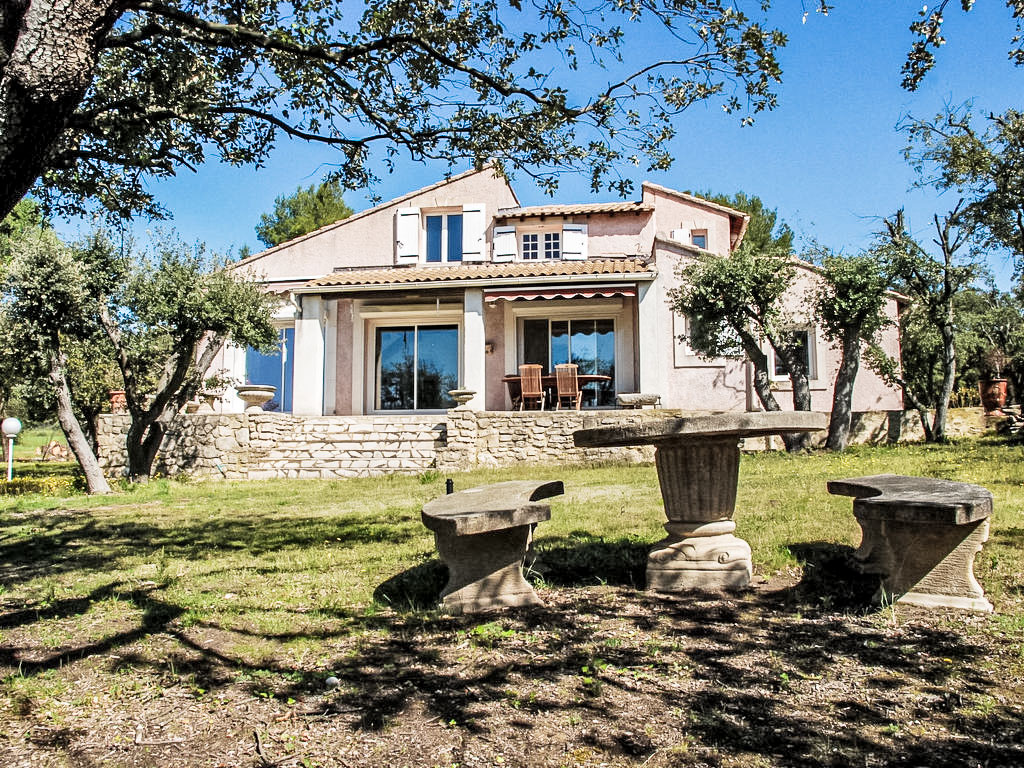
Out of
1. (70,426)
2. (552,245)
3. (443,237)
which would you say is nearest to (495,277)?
(552,245)

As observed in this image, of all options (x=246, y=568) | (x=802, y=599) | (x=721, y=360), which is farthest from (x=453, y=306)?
(x=802, y=599)

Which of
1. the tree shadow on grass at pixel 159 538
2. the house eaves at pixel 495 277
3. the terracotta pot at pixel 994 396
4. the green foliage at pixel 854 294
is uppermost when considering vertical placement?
the house eaves at pixel 495 277

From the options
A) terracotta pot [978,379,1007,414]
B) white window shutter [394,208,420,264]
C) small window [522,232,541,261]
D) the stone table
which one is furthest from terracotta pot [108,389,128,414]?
terracotta pot [978,379,1007,414]

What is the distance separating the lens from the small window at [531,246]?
66.6 ft

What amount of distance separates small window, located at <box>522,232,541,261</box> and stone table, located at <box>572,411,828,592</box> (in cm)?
1651

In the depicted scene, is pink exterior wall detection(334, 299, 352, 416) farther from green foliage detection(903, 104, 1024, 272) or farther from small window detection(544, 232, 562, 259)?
green foliage detection(903, 104, 1024, 272)

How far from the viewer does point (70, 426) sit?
10.7 meters

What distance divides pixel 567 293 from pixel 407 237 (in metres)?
6.24

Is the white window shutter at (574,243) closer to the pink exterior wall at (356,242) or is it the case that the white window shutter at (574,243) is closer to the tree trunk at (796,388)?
the pink exterior wall at (356,242)

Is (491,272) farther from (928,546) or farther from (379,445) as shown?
(928,546)

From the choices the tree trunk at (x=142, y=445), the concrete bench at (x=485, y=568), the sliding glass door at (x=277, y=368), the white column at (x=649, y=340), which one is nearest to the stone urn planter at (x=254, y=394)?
the tree trunk at (x=142, y=445)

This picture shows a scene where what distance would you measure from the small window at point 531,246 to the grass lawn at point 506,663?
15273mm

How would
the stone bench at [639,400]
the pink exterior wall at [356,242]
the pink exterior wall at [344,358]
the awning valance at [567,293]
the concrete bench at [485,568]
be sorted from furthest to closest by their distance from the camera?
the pink exterior wall at [356,242]
the pink exterior wall at [344,358]
the awning valance at [567,293]
the stone bench at [639,400]
the concrete bench at [485,568]

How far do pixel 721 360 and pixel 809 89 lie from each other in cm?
1163
